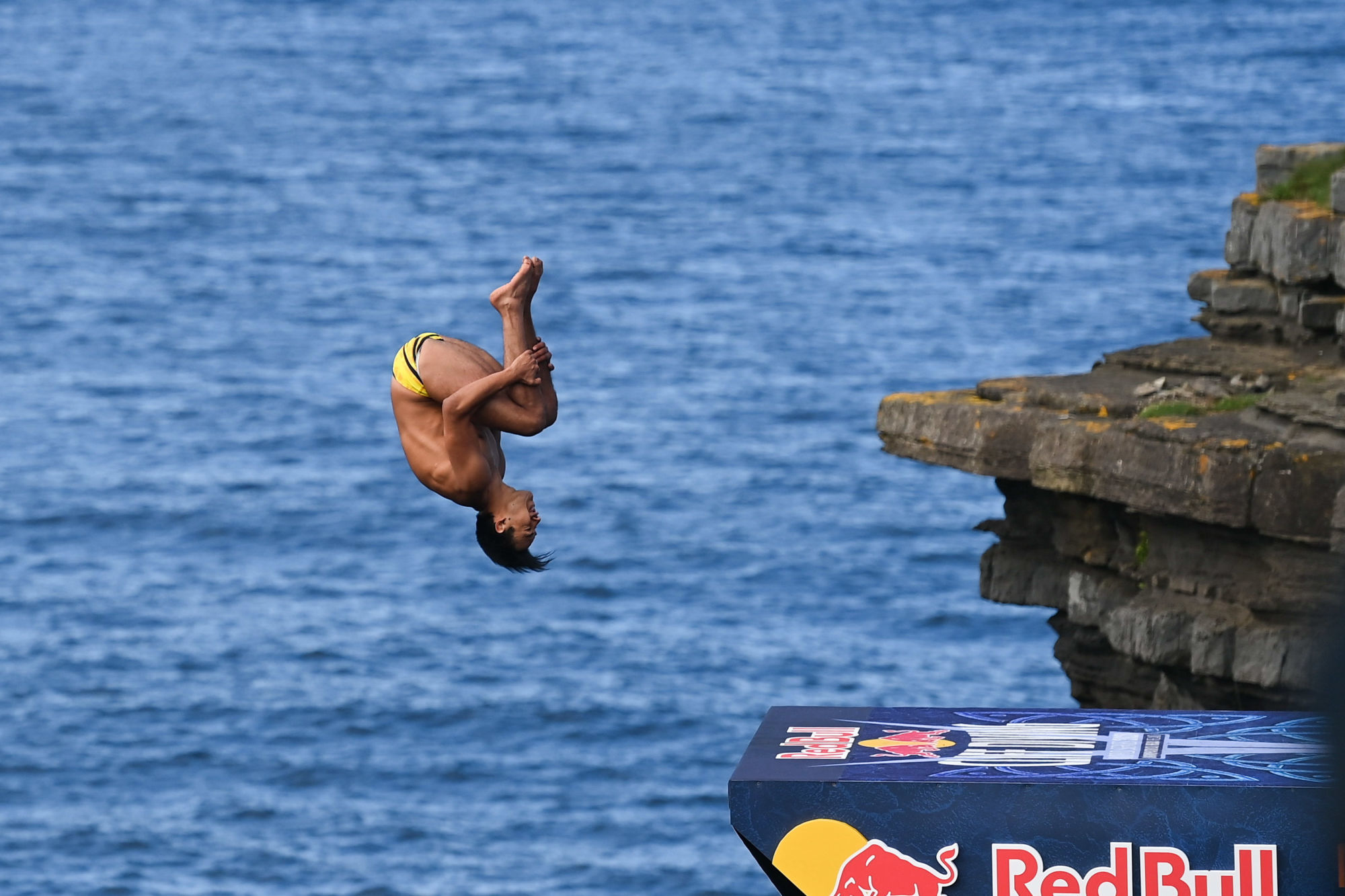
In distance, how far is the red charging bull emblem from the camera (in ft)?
40.1

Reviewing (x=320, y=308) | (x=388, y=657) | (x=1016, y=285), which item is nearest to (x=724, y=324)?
(x=1016, y=285)

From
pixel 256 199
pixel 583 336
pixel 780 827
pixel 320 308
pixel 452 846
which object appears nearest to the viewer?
pixel 780 827

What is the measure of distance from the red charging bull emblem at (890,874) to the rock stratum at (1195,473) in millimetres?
3026

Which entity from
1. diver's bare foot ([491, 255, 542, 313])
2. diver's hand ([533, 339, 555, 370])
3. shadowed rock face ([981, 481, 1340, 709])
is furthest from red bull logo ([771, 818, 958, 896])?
diver's bare foot ([491, 255, 542, 313])

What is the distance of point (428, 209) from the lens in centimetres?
9706

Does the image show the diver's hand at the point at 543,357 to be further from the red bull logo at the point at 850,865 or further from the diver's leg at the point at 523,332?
the red bull logo at the point at 850,865

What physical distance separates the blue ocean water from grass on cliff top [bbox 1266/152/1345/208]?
25088 millimetres

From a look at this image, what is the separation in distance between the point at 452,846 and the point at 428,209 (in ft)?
186

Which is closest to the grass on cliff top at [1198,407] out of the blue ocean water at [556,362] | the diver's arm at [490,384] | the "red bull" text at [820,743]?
the "red bull" text at [820,743]

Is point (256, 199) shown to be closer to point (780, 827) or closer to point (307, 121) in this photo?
point (307, 121)

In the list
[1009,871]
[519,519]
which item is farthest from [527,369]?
[1009,871]

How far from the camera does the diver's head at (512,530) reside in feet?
32.6

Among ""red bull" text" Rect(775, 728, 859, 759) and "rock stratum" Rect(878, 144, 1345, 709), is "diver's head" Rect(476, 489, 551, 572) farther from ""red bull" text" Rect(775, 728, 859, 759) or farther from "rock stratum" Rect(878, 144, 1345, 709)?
"rock stratum" Rect(878, 144, 1345, 709)

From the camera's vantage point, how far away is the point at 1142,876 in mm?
11922
